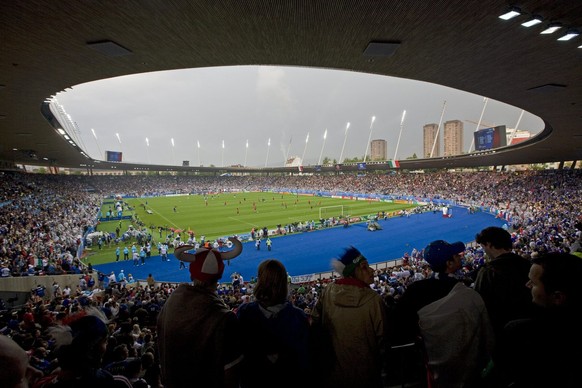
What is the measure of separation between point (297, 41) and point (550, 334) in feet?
32.1

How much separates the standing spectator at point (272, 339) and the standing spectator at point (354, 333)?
10.7 inches

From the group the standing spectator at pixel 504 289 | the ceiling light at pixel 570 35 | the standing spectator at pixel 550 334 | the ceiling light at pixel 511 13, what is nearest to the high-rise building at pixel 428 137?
the ceiling light at pixel 570 35

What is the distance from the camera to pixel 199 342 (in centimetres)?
226

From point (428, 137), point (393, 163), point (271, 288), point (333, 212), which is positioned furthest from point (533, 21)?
point (428, 137)

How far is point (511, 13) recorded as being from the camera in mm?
7305

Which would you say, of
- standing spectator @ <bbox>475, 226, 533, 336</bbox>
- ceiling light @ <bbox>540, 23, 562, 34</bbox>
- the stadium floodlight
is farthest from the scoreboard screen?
standing spectator @ <bbox>475, 226, 533, 336</bbox>

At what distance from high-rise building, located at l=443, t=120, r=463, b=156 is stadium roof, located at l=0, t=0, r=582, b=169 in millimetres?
148175

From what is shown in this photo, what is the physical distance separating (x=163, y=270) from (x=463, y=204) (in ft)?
143

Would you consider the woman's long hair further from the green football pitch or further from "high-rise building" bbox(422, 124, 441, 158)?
"high-rise building" bbox(422, 124, 441, 158)

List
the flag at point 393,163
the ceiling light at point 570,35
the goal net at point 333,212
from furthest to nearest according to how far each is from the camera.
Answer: the flag at point 393,163 → the goal net at point 333,212 → the ceiling light at point 570,35

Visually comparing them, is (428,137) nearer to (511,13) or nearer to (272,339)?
(511,13)

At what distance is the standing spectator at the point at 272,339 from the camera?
7.83ft

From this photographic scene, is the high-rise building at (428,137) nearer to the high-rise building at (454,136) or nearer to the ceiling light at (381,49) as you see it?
the high-rise building at (454,136)

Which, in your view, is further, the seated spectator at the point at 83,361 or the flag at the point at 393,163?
the flag at the point at 393,163
